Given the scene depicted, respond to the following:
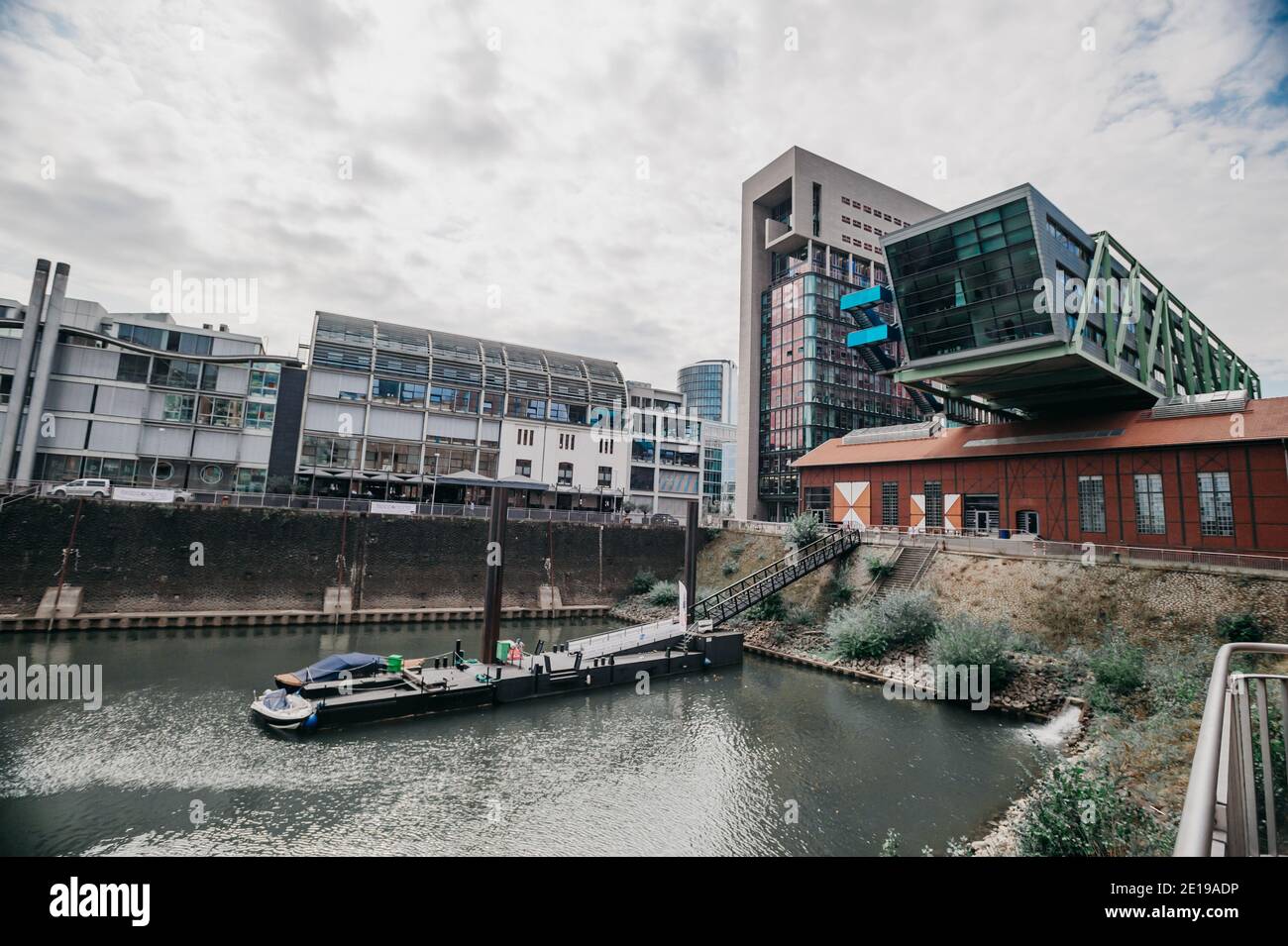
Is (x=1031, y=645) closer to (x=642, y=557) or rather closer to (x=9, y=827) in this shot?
(x=642, y=557)

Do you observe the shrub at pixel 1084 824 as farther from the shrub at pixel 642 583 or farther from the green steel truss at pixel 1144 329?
the shrub at pixel 642 583

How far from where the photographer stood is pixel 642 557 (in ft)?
163

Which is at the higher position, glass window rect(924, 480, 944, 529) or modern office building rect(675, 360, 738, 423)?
modern office building rect(675, 360, 738, 423)

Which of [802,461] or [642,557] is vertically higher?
[802,461]

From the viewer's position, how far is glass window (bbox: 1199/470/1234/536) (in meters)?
29.7

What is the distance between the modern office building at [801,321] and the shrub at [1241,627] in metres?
44.5

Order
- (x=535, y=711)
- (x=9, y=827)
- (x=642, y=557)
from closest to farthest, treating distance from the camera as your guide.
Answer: (x=9, y=827) < (x=535, y=711) < (x=642, y=557)

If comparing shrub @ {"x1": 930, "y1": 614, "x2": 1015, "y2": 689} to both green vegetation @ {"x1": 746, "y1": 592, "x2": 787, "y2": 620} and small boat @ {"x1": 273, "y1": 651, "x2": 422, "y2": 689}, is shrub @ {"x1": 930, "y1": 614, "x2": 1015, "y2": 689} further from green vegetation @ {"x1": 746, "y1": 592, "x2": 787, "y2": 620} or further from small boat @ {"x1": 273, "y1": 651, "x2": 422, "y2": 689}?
small boat @ {"x1": 273, "y1": 651, "x2": 422, "y2": 689}

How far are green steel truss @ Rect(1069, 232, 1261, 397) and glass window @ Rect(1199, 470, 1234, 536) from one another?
7.06 meters

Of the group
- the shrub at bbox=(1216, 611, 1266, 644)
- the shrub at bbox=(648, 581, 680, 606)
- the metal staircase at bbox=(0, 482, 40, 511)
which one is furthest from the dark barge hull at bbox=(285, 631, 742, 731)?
the metal staircase at bbox=(0, 482, 40, 511)

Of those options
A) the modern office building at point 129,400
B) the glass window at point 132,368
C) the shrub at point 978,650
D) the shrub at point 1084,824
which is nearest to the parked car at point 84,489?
the modern office building at point 129,400

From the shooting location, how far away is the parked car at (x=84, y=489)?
112 ft
